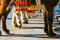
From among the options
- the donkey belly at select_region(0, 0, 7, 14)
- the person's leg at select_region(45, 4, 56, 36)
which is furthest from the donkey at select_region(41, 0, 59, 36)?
the donkey belly at select_region(0, 0, 7, 14)

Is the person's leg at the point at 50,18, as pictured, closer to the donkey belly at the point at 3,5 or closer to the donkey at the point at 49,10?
the donkey at the point at 49,10

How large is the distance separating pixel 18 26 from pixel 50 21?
114cm

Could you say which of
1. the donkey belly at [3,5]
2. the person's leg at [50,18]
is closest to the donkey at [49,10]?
the person's leg at [50,18]

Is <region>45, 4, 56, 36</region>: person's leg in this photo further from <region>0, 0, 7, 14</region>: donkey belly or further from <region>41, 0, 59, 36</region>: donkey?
<region>0, 0, 7, 14</region>: donkey belly

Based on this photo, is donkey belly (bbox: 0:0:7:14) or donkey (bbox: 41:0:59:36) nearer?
donkey (bbox: 41:0:59:36)

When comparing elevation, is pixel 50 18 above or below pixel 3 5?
below

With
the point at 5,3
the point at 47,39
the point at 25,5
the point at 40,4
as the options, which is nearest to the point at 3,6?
the point at 5,3

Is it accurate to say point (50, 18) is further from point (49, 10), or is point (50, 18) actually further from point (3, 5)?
point (3, 5)

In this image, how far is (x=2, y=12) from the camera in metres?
3.86

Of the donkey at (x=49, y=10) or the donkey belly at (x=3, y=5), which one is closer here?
the donkey at (x=49, y=10)

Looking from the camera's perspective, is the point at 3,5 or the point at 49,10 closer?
the point at 49,10

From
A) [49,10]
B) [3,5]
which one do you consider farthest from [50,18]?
[3,5]

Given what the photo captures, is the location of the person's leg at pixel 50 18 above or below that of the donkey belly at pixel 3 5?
below

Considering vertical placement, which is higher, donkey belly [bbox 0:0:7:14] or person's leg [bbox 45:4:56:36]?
donkey belly [bbox 0:0:7:14]
